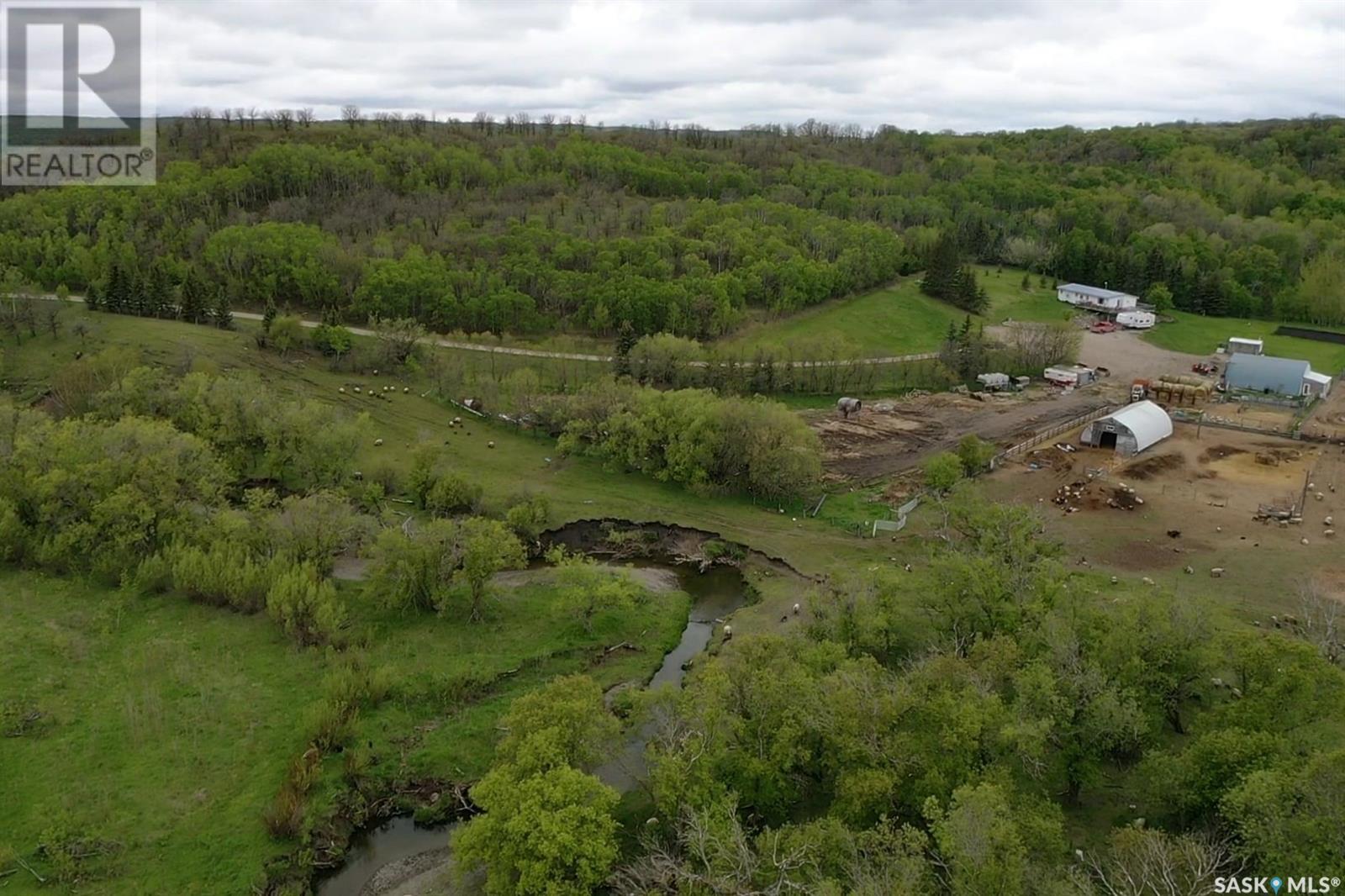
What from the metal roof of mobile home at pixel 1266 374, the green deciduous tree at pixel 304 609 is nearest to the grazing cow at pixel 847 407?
the metal roof of mobile home at pixel 1266 374

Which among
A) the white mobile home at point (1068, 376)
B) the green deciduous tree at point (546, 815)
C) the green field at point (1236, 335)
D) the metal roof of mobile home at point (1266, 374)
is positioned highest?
the green field at point (1236, 335)

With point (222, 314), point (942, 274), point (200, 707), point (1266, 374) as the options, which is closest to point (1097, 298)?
point (942, 274)

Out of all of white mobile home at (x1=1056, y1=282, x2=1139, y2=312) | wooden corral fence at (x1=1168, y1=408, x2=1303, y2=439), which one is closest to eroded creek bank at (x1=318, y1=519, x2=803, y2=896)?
wooden corral fence at (x1=1168, y1=408, x2=1303, y2=439)

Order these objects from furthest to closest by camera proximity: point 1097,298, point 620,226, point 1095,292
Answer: point 1095,292
point 1097,298
point 620,226

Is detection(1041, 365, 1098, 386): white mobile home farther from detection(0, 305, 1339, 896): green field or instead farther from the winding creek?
the winding creek

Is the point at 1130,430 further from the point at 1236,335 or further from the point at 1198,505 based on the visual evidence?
the point at 1236,335

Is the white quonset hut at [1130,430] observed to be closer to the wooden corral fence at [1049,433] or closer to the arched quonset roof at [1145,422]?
the arched quonset roof at [1145,422]

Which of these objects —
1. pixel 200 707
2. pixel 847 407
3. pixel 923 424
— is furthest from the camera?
pixel 847 407
